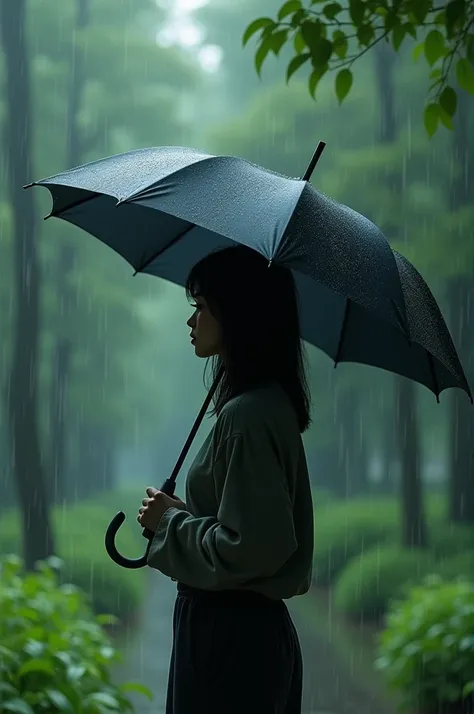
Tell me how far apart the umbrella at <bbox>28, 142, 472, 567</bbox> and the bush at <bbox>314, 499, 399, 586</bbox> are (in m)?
5.53

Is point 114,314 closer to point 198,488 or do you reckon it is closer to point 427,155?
point 427,155

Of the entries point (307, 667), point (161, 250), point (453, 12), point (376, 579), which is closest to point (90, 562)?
point (307, 667)

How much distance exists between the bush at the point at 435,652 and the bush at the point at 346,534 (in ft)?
6.95

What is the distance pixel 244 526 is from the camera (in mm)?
1455

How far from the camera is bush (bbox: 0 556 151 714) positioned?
125 inches

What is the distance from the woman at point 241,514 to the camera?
1476mm

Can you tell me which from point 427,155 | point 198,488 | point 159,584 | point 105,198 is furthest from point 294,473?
point 159,584

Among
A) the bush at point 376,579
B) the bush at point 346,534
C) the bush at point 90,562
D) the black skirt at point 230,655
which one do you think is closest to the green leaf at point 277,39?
the black skirt at point 230,655

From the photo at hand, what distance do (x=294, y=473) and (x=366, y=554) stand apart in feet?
19.6

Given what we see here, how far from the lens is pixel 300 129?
764 cm

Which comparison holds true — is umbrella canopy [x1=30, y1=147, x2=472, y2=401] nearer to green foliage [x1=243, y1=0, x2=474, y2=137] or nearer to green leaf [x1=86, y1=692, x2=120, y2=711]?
green foliage [x1=243, y1=0, x2=474, y2=137]

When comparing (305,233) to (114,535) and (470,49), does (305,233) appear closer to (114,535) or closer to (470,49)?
(114,535)

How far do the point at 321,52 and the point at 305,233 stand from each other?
0.87 meters

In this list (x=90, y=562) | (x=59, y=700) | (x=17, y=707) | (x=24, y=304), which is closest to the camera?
(x=17, y=707)
